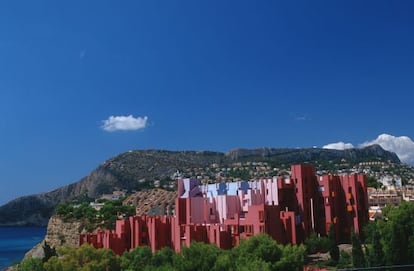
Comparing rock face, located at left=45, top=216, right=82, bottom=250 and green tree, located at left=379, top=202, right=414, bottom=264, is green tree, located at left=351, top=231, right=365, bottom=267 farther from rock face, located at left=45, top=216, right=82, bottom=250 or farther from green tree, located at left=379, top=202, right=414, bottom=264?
rock face, located at left=45, top=216, right=82, bottom=250

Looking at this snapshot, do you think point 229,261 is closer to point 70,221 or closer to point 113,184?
point 70,221

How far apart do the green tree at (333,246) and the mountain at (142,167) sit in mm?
111608

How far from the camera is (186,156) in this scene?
586 ft

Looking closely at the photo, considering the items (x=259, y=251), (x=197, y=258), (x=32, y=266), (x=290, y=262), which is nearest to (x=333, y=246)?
(x=290, y=262)

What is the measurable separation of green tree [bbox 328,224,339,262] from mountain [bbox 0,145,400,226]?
111608mm

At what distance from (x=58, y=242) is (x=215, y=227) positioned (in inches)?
1597

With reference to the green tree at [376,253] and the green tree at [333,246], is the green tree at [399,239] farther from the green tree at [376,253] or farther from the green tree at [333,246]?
the green tree at [333,246]

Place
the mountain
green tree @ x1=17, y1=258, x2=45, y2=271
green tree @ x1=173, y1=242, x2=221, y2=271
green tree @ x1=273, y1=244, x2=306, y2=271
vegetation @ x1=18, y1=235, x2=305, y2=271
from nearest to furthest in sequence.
Result: vegetation @ x1=18, y1=235, x2=305, y2=271 < green tree @ x1=173, y1=242, x2=221, y2=271 < green tree @ x1=273, y1=244, x2=306, y2=271 < green tree @ x1=17, y1=258, x2=45, y2=271 < the mountain

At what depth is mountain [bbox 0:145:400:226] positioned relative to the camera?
15638 centimetres

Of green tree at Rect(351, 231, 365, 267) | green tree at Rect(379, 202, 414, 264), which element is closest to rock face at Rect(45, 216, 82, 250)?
green tree at Rect(351, 231, 365, 267)

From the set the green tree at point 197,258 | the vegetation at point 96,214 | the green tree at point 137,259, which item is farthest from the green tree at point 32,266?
the vegetation at point 96,214

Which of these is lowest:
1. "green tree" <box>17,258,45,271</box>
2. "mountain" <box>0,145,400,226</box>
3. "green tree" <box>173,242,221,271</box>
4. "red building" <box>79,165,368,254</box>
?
"green tree" <box>17,258,45,271</box>

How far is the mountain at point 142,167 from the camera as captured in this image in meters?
156

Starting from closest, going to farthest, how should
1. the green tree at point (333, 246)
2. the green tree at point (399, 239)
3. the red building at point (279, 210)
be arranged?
the green tree at point (399, 239)
the green tree at point (333, 246)
the red building at point (279, 210)
